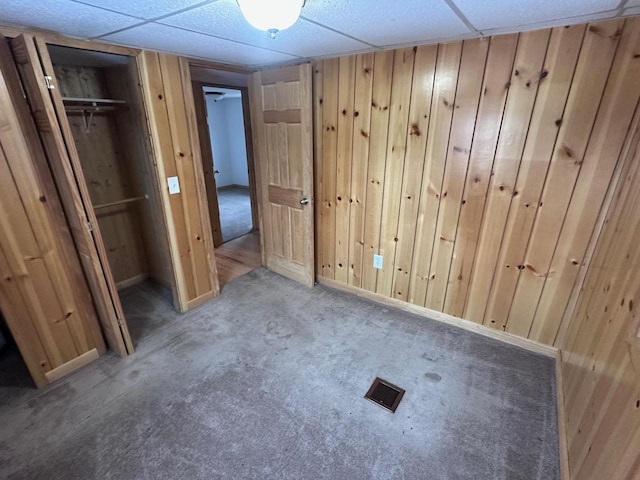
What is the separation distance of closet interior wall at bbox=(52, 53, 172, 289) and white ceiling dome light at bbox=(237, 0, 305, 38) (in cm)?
156

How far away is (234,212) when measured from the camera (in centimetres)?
590

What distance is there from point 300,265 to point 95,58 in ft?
7.86

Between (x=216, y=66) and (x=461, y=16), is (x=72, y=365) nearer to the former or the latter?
(x=216, y=66)

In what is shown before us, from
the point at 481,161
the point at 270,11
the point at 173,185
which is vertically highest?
the point at 270,11

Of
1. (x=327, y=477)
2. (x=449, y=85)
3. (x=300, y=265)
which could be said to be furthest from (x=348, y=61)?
(x=327, y=477)

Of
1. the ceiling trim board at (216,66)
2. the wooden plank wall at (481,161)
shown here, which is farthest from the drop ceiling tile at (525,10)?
the ceiling trim board at (216,66)

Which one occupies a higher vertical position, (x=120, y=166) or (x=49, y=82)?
(x=49, y=82)

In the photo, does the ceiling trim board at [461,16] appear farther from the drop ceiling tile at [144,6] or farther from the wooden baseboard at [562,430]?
the wooden baseboard at [562,430]

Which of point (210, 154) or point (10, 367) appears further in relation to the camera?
point (210, 154)

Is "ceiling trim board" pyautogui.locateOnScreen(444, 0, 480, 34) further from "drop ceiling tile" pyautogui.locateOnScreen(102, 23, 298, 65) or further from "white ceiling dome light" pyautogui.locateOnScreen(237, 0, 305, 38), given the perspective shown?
"drop ceiling tile" pyautogui.locateOnScreen(102, 23, 298, 65)

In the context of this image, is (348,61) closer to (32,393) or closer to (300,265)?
(300,265)

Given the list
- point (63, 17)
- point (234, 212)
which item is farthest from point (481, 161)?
point (234, 212)

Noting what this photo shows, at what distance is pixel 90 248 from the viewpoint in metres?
1.94

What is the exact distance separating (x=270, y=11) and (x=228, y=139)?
7.17 meters
